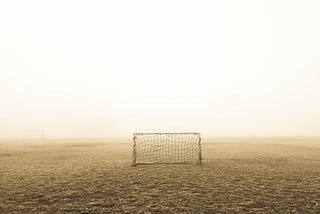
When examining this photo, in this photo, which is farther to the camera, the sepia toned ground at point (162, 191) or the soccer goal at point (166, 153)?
the soccer goal at point (166, 153)

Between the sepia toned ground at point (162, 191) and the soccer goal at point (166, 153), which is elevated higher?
the soccer goal at point (166, 153)

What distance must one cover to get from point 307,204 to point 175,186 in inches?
150

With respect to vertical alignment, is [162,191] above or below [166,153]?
below

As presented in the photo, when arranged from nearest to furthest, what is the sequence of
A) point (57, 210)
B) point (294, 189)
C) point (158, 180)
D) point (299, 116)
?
point (57, 210) → point (294, 189) → point (158, 180) → point (299, 116)

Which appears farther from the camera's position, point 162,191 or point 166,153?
point 166,153

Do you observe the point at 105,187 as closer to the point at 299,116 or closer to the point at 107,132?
the point at 107,132

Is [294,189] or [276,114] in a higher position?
[276,114]

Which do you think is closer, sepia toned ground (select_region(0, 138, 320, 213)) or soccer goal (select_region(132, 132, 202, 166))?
sepia toned ground (select_region(0, 138, 320, 213))

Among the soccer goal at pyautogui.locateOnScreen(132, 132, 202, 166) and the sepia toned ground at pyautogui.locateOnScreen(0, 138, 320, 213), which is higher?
the soccer goal at pyautogui.locateOnScreen(132, 132, 202, 166)

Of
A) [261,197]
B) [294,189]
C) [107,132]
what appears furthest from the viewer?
[107,132]

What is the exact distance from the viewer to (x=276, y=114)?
532 ft

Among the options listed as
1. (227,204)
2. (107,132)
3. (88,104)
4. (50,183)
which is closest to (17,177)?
(50,183)

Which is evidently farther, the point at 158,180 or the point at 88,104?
the point at 88,104

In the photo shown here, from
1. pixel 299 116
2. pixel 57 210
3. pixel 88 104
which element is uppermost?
pixel 88 104
